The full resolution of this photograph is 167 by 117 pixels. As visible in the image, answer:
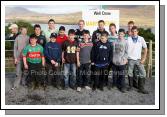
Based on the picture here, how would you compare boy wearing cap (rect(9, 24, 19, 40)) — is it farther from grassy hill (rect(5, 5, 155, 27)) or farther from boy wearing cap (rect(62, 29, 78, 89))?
boy wearing cap (rect(62, 29, 78, 89))

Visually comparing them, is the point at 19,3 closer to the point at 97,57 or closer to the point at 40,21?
the point at 40,21

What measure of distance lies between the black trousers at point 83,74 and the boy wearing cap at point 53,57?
1.38 feet

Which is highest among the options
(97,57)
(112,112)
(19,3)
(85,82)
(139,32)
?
(19,3)

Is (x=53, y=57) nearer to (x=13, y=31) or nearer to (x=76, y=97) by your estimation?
(x=76, y=97)

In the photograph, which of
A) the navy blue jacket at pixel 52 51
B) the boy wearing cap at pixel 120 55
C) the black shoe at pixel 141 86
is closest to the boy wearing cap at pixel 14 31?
the navy blue jacket at pixel 52 51

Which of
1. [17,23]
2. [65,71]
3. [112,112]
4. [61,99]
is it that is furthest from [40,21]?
[112,112]

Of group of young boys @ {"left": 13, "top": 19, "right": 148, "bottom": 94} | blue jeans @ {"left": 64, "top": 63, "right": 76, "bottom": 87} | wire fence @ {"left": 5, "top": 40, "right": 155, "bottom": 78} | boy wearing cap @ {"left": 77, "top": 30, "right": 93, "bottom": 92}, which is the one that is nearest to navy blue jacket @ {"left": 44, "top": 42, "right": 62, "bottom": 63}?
group of young boys @ {"left": 13, "top": 19, "right": 148, "bottom": 94}

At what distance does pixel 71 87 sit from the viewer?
24.8 ft

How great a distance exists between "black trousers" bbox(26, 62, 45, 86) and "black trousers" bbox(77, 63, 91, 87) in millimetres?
716

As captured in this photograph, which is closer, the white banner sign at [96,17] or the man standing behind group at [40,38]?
the man standing behind group at [40,38]

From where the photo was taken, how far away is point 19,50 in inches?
294

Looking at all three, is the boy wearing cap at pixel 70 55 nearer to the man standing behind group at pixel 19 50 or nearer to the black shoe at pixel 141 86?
the man standing behind group at pixel 19 50

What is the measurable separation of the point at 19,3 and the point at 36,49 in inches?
37.8

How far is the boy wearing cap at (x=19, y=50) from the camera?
7418mm
